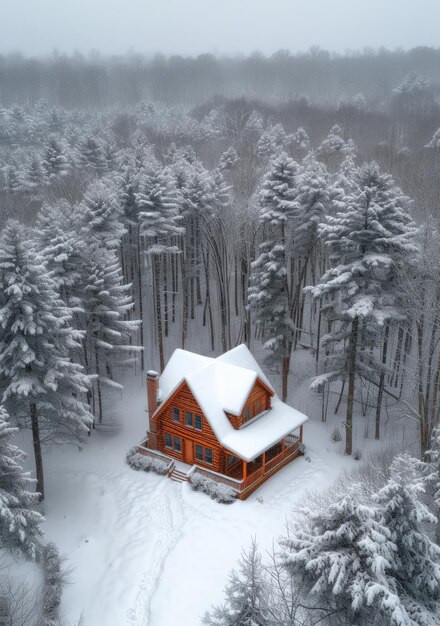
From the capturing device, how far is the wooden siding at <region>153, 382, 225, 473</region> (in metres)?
24.1

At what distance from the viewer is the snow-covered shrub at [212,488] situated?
73.7 ft

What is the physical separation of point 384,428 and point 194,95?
126 m

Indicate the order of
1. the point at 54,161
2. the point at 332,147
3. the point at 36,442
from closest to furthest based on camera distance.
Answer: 1. the point at 36,442
2. the point at 54,161
3. the point at 332,147

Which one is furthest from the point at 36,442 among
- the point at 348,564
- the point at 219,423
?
the point at 348,564

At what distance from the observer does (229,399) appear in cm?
2420

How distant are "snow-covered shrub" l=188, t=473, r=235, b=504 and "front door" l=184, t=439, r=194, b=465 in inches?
57.8

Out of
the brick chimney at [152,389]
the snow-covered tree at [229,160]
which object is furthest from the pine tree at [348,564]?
the snow-covered tree at [229,160]

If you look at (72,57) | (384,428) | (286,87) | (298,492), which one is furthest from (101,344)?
(72,57)

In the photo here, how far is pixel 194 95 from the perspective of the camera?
13500 centimetres

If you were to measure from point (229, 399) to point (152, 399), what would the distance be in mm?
4306

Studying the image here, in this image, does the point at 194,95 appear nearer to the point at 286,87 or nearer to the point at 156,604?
the point at 286,87

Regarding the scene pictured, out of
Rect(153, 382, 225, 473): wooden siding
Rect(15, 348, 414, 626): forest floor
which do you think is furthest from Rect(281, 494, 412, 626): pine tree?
Rect(153, 382, 225, 473): wooden siding

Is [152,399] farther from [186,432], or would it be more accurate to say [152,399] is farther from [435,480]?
[435,480]

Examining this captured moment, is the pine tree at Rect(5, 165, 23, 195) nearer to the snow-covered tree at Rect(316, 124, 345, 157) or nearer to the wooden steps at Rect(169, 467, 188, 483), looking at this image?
the snow-covered tree at Rect(316, 124, 345, 157)
